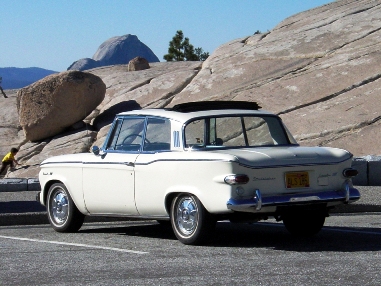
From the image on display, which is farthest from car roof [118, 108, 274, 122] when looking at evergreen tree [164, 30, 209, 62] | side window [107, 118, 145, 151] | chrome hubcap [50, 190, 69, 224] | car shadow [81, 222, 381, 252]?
evergreen tree [164, 30, 209, 62]

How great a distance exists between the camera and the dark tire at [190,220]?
818 centimetres

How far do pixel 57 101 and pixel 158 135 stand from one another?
830 inches

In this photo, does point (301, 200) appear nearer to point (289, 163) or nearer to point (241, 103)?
point (289, 163)

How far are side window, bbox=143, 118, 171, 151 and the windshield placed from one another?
0.28 metres

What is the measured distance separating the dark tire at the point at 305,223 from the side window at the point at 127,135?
6.21 feet

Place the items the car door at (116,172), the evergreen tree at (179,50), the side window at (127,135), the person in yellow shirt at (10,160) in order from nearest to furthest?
the car door at (116,172) → the side window at (127,135) → the person in yellow shirt at (10,160) → the evergreen tree at (179,50)


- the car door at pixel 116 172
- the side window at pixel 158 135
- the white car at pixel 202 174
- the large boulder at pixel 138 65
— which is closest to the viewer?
the white car at pixel 202 174

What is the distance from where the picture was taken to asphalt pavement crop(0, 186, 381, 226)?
11.8 meters

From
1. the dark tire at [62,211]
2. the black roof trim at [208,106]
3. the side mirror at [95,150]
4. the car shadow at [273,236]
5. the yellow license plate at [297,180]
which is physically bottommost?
the car shadow at [273,236]

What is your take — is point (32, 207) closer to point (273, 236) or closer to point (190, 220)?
point (273, 236)

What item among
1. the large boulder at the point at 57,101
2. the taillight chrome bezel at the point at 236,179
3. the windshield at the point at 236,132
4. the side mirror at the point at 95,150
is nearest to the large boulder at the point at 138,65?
the large boulder at the point at 57,101

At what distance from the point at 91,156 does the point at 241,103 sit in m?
1.92

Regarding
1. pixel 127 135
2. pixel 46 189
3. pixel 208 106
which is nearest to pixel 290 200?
pixel 208 106

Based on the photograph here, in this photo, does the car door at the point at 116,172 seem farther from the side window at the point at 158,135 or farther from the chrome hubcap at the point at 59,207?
the chrome hubcap at the point at 59,207
